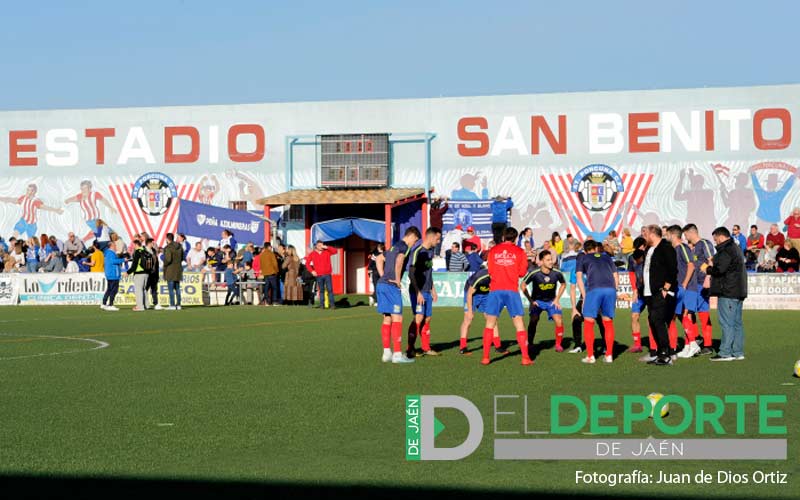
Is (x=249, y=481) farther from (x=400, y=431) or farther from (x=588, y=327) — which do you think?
(x=588, y=327)

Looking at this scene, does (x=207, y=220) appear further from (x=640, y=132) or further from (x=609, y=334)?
(x=609, y=334)

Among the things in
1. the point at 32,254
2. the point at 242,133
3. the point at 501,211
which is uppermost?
the point at 242,133

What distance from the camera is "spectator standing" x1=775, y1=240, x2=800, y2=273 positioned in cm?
3494

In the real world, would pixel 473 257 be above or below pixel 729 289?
above

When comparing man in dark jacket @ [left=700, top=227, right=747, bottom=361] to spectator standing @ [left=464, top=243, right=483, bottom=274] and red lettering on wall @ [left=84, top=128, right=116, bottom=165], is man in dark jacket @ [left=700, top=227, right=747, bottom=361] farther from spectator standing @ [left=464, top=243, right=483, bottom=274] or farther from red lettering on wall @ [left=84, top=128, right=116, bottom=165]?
red lettering on wall @ [left=84, top=128, right=116, bottom=165]

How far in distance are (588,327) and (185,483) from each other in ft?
32.1

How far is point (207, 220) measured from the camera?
4162cm

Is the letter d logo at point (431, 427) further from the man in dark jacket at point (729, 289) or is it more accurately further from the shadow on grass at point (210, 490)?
the man in dark jacket at point (729, 289)

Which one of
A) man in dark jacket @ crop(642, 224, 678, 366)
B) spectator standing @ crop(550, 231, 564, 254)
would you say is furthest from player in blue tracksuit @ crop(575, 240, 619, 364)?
spectator standing @ crop(550, 231, 564, 254)

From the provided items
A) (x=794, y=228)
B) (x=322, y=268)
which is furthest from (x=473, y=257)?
(x=794, y=228)

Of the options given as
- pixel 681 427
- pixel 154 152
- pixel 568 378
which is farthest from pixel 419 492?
pixel 154 152

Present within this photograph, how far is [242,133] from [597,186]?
1276 centimetres

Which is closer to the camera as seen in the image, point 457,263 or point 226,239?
point 457,263

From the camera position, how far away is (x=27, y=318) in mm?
29906
